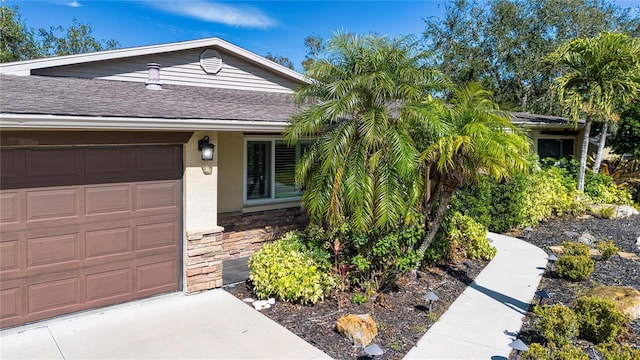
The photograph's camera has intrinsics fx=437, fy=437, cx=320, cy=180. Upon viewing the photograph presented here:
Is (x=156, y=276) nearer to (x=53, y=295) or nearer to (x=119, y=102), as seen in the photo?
A: (x=53, y=295)

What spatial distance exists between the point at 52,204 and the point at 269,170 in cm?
488

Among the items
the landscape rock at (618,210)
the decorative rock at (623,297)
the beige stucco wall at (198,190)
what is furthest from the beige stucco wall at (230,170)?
the landscape rock at (618,210)

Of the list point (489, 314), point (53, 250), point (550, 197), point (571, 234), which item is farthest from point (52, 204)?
point (550, 197)

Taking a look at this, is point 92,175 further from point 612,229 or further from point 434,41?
point 434,41

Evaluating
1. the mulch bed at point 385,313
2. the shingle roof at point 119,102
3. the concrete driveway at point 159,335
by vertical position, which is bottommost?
the concrete driveway at point 159,335

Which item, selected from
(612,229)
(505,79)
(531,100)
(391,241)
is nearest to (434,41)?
(505,79)

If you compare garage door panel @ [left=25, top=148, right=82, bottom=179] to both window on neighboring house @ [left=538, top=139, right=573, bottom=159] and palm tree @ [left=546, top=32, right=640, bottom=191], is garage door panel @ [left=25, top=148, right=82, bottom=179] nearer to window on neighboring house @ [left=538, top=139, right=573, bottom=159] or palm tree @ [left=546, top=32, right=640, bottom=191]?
palm tree @ [left=546, top=32, right=640, bottom=191]

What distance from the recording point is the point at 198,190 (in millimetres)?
7160

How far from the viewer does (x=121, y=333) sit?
575 cm

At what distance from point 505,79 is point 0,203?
26.3 metres

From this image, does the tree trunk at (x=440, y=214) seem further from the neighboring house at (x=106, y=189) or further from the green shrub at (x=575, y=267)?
the neighboring house at (x=106, y=189)

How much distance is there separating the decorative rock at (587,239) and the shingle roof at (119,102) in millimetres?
7776

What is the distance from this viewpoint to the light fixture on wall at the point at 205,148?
7.06 metres

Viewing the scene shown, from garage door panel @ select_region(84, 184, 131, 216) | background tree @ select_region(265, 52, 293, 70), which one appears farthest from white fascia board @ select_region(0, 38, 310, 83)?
background tree @ select_region(265, 52, 293, 70)
